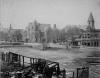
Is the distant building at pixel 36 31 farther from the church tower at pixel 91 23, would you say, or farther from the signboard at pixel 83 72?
the signboard at pixel 83 72

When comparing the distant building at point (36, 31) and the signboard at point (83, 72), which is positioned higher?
the distant building at point (36, 31)

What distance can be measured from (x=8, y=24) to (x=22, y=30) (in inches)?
8.1

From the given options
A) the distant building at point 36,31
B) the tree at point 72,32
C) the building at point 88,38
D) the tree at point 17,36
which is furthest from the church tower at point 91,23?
the tree at point 17,36

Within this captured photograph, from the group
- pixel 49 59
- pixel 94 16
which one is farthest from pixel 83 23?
pixel 49 59

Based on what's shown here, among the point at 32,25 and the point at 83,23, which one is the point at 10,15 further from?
the point at 83,23

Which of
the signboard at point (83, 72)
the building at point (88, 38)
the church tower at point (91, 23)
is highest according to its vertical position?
the church tower at point (91, 23)

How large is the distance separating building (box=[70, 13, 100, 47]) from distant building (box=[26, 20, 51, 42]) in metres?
0.39

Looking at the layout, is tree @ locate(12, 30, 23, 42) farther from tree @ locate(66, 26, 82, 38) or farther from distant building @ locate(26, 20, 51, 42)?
tree @ locate(66, 26, 82, 38)

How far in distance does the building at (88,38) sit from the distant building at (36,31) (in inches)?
15.3

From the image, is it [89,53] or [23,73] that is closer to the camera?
[23,73]

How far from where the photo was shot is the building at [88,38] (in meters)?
1.83

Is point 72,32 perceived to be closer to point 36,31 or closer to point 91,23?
point 91,23

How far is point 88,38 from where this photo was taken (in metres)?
1.83

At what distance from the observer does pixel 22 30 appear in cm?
184
